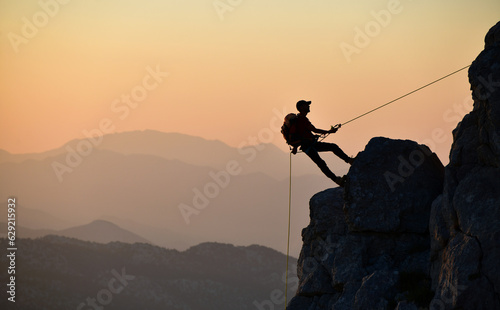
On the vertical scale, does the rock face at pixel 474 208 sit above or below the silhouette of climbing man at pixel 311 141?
below

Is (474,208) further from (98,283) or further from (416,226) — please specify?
(98,283)

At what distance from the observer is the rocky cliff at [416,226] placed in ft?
66.2

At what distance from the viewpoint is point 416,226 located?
25.2 metres

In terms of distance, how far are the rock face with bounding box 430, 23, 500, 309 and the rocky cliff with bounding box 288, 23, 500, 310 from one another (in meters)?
0.03

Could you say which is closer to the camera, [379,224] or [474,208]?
[474,208]

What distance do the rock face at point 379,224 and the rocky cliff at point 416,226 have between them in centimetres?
4

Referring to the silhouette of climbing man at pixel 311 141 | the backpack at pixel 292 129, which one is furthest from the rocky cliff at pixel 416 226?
the backpack at pixel 292 129

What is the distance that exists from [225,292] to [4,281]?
61.5 meters

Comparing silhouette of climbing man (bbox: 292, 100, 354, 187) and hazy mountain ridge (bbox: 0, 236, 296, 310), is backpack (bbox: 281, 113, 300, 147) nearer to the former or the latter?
silhouette of climbing man (bbox: 292, 100, 354, 187)

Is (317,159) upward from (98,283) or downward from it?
downward

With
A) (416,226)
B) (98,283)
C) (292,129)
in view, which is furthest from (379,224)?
(98,283)

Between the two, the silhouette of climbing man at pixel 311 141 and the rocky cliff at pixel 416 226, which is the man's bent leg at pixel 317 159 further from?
the rocky cliff at pixel 416 226

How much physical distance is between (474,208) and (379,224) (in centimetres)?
531

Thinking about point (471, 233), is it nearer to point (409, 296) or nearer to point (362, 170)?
point (409, 296)
